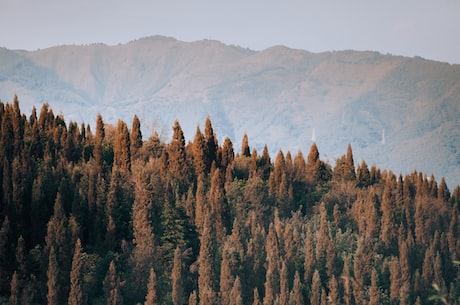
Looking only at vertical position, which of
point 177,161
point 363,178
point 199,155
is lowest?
point 363,178

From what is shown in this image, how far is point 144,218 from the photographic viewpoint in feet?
224

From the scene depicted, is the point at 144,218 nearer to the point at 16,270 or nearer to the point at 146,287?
the point at 146,287

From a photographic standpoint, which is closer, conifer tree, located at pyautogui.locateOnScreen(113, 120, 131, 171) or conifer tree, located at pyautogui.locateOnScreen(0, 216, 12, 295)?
conifer tree, located at pyautogui.locateOnScreen(0, 216, 12, 295)

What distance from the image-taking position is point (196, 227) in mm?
73250

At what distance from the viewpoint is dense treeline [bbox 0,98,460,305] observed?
6228cm

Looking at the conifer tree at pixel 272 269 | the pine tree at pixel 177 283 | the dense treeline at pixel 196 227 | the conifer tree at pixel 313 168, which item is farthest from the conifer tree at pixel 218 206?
the conifer tree at pixel 313 168

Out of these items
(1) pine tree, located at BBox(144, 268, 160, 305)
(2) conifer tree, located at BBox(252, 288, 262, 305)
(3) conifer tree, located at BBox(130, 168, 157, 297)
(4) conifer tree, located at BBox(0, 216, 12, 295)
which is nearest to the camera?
(4) conifer tree, located at BBox(0, 216, 12, 295)

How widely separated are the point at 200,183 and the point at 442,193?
116ft

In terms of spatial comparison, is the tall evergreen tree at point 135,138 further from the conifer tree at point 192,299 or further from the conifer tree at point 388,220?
the conifer tree at point 388,220

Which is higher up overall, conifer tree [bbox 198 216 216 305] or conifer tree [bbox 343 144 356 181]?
conifer tree [bbox 343 144 356 181]

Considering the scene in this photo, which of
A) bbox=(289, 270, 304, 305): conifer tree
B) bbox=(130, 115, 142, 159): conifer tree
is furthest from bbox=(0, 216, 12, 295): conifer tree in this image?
bbox=(130, 115, 142, 159): conifer tree

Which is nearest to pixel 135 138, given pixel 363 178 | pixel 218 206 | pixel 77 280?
pixel 218 206

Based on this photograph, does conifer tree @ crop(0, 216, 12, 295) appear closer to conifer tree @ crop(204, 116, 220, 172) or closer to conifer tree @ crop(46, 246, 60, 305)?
conifer tree @ crop(46, 246, 60, 305)

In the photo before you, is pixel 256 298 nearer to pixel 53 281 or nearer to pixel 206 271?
pixel 206 271
